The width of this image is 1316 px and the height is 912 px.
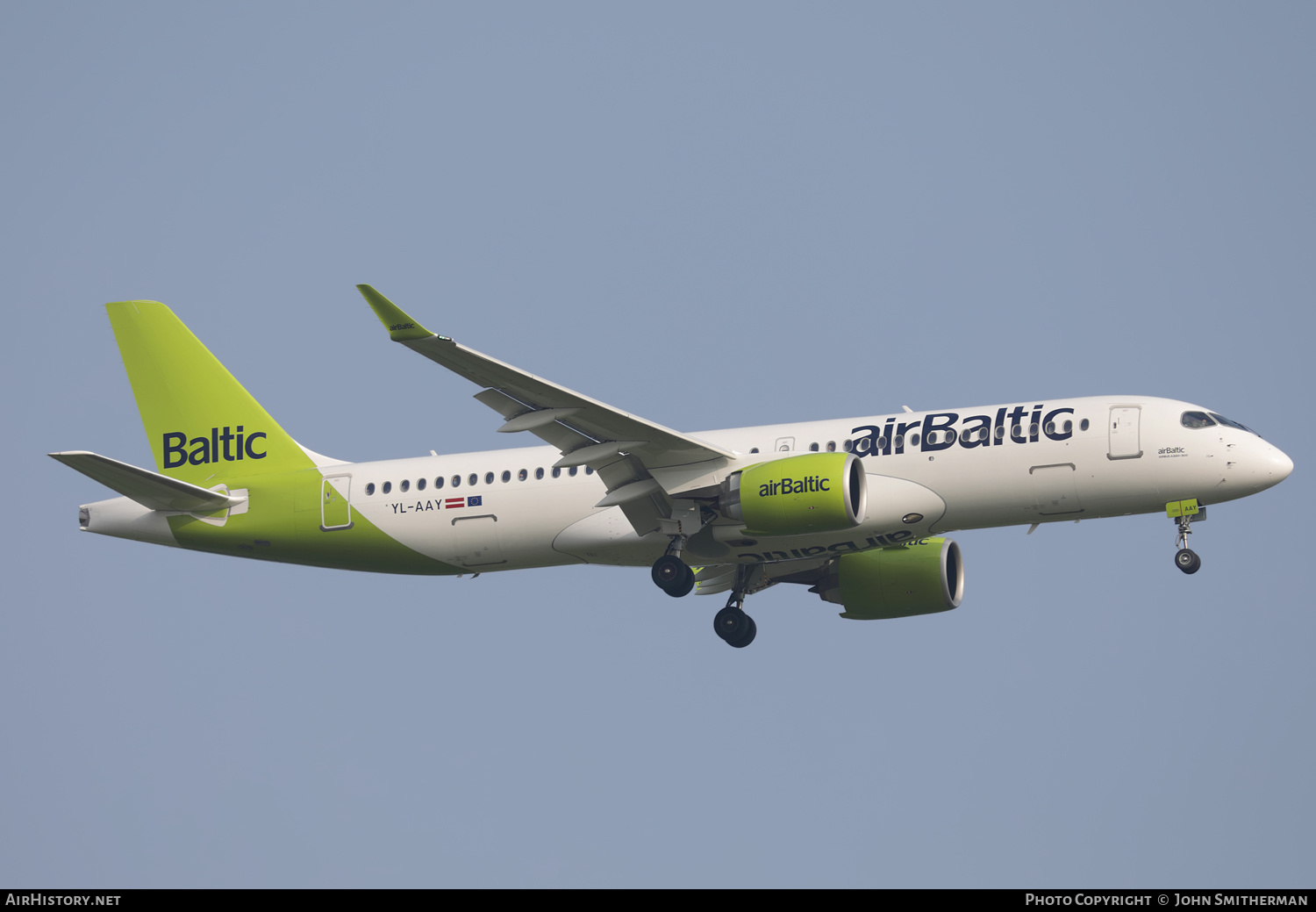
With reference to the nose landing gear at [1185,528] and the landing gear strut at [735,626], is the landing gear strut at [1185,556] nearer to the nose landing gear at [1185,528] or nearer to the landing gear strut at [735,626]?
the nose landing gear at [1185,528]

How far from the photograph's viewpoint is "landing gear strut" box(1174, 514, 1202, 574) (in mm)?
36719

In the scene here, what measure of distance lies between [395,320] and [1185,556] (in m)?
18.3

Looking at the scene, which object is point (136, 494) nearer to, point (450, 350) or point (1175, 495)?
point (450, 350)

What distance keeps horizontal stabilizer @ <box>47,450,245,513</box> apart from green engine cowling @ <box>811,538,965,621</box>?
631 inches

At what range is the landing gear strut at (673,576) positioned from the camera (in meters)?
38.3

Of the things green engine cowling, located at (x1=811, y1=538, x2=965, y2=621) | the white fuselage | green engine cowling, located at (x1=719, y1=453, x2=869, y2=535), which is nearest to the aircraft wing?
the white fuselage

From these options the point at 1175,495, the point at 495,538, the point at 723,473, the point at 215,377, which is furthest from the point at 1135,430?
the point at 215,377

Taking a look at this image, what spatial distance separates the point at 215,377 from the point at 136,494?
4.69 meters

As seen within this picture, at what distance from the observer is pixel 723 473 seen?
38.0 metres

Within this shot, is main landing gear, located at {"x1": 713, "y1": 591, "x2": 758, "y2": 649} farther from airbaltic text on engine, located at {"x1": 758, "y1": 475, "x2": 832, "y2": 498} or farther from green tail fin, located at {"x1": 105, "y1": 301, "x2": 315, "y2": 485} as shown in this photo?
green tail fin, located at {"x1": 105, "y1": 301, "x2": 315, "y2": 485}

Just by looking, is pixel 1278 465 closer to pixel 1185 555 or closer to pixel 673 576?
pixel 1185 555

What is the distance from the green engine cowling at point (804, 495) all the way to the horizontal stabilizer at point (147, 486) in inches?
554
